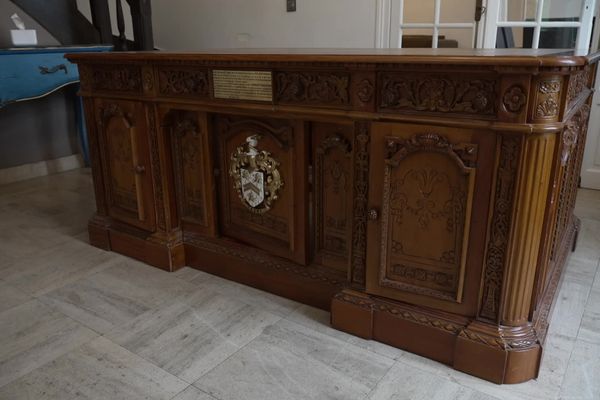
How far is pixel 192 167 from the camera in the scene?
2.18m

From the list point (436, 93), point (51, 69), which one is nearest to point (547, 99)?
point (436, 93)

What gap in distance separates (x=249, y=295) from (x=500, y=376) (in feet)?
3.26

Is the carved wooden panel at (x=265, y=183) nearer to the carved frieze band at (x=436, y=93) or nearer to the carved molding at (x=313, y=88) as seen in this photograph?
the carved molding at (x=313, y=88)

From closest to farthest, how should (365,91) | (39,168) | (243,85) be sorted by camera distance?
(365,91)
(243,85)
(39,168)

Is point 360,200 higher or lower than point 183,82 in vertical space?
lower

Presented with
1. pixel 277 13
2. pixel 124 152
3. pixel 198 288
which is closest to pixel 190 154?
pixel 124 152

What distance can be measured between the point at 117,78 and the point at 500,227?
67.0 inches

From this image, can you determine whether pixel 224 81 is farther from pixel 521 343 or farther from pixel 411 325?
pixel 521 343

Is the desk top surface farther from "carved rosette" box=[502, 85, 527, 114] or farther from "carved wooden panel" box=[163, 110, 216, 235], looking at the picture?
"carved wooden panel" box=[163, 110, 216, 235]

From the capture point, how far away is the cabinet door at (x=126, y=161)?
2223 mm

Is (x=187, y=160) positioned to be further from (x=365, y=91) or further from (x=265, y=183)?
(x=365, y=91)

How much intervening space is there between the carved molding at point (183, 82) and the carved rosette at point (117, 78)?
14 cm

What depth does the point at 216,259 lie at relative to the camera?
2.20 meters

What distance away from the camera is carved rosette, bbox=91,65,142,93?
2.12m
